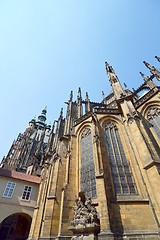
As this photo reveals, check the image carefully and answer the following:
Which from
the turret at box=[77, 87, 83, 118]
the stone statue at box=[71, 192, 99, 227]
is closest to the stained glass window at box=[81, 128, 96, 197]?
the stone statue at box=[71, 192, 99, 227]

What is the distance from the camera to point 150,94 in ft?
46.4

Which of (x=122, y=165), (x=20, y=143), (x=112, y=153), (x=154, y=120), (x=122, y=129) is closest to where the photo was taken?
(x=122, y=165)

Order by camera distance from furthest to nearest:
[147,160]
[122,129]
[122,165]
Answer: [122,129]
[122,165]
[147,160]

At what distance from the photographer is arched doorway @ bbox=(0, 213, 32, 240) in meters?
16.1

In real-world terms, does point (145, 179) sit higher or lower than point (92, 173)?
lower

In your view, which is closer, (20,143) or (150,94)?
(150,94)

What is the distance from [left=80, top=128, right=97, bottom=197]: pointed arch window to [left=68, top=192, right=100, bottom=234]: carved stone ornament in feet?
6.14

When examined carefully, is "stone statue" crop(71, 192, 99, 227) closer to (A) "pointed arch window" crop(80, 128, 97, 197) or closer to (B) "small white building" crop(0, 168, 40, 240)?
(A) "pointed arch window" crop(80, 128, 97, 197)

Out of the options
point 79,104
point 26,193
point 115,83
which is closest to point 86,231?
point 26,193

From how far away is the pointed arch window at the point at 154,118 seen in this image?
11.5 metres

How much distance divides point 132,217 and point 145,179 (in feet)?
7.43

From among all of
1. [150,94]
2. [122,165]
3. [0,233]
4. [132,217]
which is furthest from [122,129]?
[0,233]

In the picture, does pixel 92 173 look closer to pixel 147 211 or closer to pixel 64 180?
pixel 64 180

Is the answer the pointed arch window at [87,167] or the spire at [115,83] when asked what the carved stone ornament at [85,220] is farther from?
the spire at [115,83]
